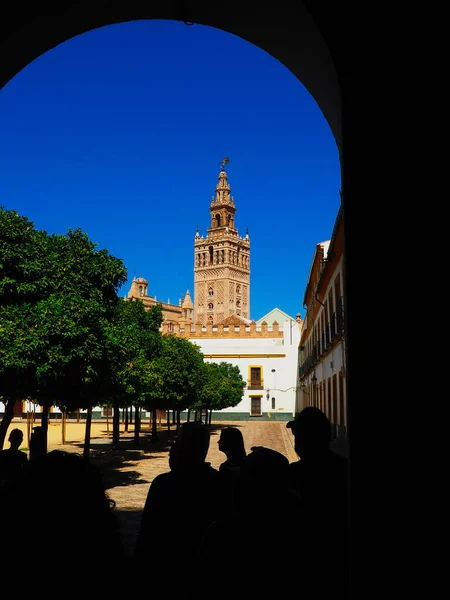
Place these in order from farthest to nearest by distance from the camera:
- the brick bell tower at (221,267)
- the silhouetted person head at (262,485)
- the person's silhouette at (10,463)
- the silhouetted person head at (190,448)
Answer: the brick bell tower at (221,267) < the person's silhouette at (10,463) < the silhouetted person head at (190,448) < the silhouetted person head at (262,485)

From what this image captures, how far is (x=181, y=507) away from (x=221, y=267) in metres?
91.6

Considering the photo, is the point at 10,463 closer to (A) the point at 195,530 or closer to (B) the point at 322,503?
(A) the point at 195,530

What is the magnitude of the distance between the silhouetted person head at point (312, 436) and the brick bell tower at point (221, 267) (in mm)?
88861

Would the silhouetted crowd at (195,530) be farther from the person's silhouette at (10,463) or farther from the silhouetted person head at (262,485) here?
the person's silhouette at (10,463)

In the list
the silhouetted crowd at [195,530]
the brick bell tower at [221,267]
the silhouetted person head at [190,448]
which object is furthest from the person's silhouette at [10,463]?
the brick bell tower at [221,267]

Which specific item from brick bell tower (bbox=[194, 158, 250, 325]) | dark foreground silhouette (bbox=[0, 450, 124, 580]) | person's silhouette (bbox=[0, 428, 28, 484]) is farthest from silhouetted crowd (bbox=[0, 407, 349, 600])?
brick bell tower (bbox=[194, 158, 250, 325])

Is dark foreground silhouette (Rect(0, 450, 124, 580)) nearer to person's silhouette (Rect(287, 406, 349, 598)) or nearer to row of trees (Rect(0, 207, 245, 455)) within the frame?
person's silhouette (Rect(287, 406, 349, 598))

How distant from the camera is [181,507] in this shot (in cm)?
260

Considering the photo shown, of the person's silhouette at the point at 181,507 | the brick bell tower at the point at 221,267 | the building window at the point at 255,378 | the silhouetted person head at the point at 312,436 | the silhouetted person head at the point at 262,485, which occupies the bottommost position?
the person's silhouette at the point at 181,507

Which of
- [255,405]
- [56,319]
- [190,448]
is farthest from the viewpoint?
[255,405]

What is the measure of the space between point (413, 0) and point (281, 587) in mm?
2105

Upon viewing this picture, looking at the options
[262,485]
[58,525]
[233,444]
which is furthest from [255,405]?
[58,525]

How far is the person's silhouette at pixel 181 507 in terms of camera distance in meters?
2.44

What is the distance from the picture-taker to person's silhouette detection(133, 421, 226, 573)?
244cm
